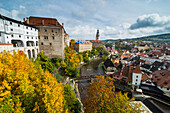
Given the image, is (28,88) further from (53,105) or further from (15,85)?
(53,105)

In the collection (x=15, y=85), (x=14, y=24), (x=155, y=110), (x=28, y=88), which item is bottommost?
(x=155, y=110)

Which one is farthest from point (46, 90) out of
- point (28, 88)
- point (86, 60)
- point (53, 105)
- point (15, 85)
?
point (86, 60)

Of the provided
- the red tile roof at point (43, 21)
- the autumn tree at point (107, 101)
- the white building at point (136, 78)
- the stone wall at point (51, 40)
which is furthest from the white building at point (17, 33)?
the white building at point (136, 78)

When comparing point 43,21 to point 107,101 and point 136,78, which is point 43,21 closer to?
point 107,101

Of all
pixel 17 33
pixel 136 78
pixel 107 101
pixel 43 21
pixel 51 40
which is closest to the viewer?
pixel 107 101

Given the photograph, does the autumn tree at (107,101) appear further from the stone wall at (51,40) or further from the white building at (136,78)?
the stone wall at (51,40)

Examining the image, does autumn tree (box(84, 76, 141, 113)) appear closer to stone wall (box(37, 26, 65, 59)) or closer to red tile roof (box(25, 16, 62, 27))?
stone wall (box(37, 26, 65, 59))

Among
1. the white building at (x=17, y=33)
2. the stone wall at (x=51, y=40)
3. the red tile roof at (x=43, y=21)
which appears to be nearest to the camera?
the white building at (x=17, y=33)

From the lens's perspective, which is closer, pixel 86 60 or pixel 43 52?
pixel 43 52

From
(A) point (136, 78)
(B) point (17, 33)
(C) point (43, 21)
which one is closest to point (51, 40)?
(C) point (43, 21)

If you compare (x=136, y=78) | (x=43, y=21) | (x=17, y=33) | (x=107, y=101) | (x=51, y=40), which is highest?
(x=43, y=21)

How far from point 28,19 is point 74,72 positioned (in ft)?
74.2

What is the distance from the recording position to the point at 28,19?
938 inches

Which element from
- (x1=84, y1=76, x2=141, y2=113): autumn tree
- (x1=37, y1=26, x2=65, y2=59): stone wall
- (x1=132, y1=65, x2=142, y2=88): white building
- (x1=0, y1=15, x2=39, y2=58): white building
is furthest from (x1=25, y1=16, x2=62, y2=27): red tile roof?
(x1=132, y1=65, x2=142, y2=88): white building
